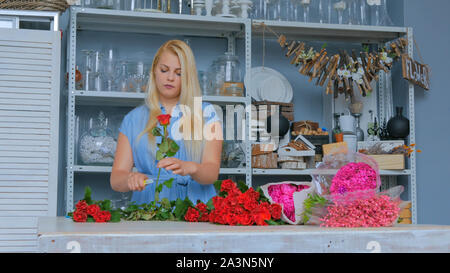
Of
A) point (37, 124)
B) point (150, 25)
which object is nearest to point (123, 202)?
point (37, 124)

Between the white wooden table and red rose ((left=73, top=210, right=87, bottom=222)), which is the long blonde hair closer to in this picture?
red rose ((left=73, top=210, right=87, bottom=222))

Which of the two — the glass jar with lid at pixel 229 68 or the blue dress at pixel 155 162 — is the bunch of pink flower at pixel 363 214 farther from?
the glass jar with lid at pixel 229 68

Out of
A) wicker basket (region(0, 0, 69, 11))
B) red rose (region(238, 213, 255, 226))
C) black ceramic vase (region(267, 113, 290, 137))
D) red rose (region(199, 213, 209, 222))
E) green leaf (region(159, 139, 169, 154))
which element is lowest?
red rose (region(199, 213, 209, 222))

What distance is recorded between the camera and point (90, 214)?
Answer: 1.49 m

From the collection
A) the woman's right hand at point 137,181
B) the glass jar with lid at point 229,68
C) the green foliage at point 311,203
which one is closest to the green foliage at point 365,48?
the glass jar with lid at point 229,68

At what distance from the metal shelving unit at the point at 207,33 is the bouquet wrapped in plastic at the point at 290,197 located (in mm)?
1570

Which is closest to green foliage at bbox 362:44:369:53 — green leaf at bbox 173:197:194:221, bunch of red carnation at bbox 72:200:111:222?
green leaf at bbox 173:197:194:221

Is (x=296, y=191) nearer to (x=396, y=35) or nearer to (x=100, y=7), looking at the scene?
(x=100, y=7)

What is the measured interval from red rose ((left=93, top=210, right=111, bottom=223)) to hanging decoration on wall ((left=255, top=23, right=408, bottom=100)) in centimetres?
195

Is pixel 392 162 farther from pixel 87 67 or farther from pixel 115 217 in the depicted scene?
pixel 115 217

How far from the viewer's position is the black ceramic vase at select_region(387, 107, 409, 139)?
338cm

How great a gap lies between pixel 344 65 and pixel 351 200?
2.16 meters

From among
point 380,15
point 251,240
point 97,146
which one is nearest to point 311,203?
point 251,240
